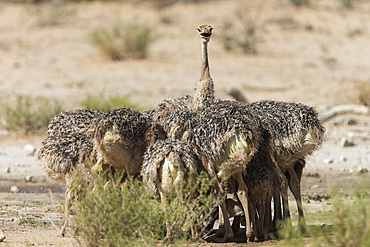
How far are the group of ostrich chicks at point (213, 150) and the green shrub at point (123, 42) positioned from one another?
12.5 m

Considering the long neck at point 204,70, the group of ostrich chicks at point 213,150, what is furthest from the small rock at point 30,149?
the long neck at point 204,70

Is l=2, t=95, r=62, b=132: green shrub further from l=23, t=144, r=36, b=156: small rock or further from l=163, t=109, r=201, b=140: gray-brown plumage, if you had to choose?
l=163, t=109, r=201, b=140: gray-brown plumage

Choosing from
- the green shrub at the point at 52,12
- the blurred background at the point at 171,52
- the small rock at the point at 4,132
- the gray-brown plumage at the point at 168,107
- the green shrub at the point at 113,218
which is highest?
the green shrub at the point at 52,12

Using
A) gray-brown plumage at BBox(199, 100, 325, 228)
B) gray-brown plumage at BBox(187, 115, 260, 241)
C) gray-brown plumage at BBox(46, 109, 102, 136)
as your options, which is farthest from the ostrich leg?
gray-brown plumage at BBox(46, 109, 102, 136)

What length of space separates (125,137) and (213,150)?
0.88 meters

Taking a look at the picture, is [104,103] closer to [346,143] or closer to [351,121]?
[346,143]

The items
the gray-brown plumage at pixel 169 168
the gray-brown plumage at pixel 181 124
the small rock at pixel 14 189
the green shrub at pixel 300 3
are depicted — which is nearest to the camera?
the gray-brown plumage at pixel 169 168

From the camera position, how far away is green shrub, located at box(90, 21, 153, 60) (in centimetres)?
1966

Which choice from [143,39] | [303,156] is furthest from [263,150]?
[143,39]

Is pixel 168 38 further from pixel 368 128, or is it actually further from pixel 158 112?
pixel 158 112

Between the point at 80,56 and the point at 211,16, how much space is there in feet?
23.2

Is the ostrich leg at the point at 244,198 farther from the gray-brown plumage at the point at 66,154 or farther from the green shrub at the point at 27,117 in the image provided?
the green shrub at the point at 27,117

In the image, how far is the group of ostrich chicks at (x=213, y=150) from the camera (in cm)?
611

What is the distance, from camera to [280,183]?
6953 millimetres
